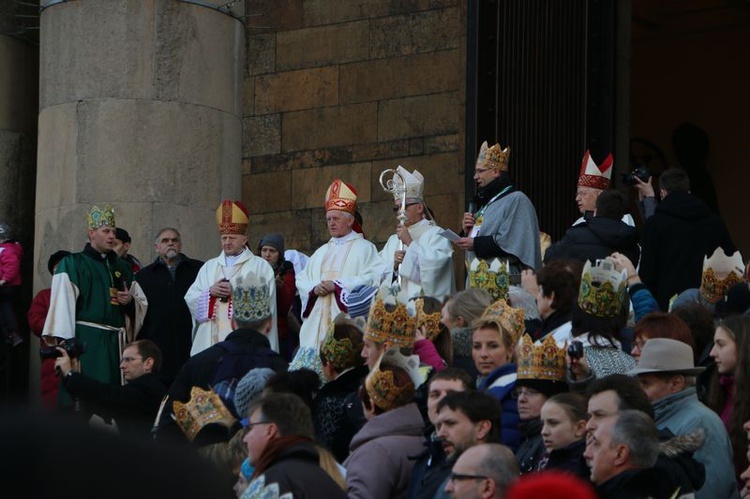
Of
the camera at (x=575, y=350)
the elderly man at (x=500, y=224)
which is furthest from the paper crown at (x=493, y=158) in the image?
the camera at (x=575, y=350)

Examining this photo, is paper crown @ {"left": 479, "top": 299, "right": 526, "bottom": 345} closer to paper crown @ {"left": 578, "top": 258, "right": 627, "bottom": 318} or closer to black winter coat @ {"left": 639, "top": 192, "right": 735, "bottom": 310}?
paper crown @ {"left": 578, "top": 258, "right": 627, "bottom": 318}

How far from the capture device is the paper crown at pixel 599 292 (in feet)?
21.0

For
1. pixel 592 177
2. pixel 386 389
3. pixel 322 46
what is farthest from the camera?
pixel 322 46

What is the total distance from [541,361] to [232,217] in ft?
19.8

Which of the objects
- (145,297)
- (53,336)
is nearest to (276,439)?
(53,336)

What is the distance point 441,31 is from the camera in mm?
14227

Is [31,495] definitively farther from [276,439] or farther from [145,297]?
[145,297]

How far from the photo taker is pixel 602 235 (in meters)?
9.09

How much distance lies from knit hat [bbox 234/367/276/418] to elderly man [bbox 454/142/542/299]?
135 inches

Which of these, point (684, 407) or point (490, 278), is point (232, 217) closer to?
point (490, 278)

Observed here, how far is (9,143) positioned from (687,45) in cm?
970

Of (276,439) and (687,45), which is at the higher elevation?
(687,45)

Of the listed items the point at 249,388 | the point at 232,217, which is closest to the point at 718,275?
the point at 249,388

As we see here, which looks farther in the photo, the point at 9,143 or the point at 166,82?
the point at 9,143
